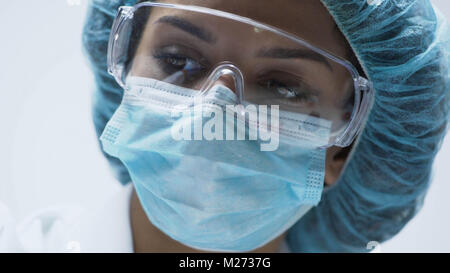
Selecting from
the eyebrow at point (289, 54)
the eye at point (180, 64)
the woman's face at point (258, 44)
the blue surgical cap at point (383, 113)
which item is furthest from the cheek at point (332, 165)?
the eye at point (180, 64)

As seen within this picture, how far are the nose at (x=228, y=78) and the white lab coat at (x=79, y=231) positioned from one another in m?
0.65

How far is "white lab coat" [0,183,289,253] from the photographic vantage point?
56.7 inches

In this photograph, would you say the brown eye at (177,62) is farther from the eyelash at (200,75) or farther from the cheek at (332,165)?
the cheek at (332,165)

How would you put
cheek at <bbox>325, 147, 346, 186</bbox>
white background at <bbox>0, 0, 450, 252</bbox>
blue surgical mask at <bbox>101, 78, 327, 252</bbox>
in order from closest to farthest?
1. blue surgical mask at <bbox>101, 78, 327, 252</bbox>
2. cheek at <bbox>325, 147, 346, 186</bbox>
3. white background at <bbox>0, 0, 450, 252</bbox>

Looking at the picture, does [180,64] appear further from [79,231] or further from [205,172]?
[79,231]

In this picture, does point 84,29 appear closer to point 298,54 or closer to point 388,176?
point 298,54

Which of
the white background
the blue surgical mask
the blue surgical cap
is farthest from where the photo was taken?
the white background

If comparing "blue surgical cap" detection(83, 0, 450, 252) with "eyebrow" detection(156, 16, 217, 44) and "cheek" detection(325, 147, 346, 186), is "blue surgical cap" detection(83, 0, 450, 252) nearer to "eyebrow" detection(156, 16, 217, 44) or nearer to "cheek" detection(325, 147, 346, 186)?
"cheek" detection(325, 147, 346, 186)

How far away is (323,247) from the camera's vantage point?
178cm

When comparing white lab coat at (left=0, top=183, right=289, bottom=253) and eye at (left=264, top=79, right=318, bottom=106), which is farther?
white lab coat at (left=0, top=183, right=289, bottom=253)

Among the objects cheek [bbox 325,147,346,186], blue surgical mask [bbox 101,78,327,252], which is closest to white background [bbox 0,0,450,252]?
cheek [bbox 325,147,346,186]

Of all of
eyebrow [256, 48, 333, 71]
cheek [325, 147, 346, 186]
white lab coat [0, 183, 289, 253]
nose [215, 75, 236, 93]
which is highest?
eyebrow [256, 48, 333, 71]

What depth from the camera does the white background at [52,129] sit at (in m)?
1.85

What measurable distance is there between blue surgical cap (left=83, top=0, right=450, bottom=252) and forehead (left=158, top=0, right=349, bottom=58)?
0.13 ft
